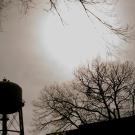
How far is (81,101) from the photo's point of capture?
30.7 m

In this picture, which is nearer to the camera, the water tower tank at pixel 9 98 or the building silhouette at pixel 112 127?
the building silhouette at pixel 112 127

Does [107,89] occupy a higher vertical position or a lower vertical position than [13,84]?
higher

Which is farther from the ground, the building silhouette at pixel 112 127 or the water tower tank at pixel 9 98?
the water tower tank at pixel 9 98

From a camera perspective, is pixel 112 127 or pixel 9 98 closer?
pixel 112 127

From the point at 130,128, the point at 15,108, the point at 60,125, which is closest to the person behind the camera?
the point at 130,128

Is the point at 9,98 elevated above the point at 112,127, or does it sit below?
above

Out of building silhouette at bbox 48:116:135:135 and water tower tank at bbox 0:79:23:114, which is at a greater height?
water tower tank at bbox 0:79:23:114

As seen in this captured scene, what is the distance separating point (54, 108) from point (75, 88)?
10.2 ft

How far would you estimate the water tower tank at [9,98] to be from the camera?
17.4m

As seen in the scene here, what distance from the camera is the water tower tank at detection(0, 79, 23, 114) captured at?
17391 mm

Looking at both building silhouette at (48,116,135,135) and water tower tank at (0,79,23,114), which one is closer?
building silhouette at (48,116,135,135)

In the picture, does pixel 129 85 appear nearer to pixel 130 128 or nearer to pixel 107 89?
pixel 107 89

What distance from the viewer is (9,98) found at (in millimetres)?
17531

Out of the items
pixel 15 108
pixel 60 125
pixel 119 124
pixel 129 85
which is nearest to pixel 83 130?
pixel 119 124
